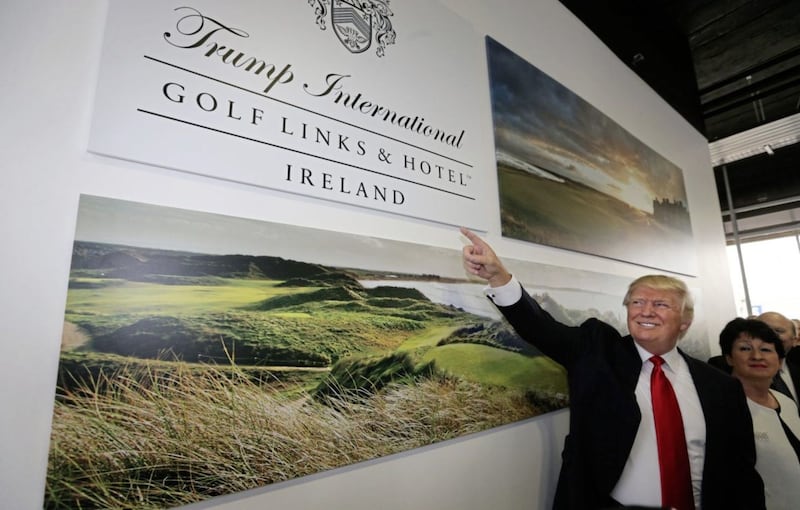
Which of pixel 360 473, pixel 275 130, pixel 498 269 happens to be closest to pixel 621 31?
pixel 498 269

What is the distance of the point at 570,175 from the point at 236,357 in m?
1.92

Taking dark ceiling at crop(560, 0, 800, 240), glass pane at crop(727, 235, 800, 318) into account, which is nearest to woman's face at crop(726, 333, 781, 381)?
dark ceiling at crop(560, 0, 800, 240)

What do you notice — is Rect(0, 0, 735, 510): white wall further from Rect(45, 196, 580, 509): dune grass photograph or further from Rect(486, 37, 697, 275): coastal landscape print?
Rect(486, 37, 697, 275): coastal landscape print

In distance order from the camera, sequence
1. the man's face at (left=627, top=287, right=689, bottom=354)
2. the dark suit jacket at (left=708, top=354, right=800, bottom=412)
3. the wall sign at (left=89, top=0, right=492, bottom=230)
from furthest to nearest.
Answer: the dark suit jacket at (left=708, top=354, right=800, bottom=412) → the man's face at (left=627, top=287, right=689, bottom=354) → the wall sign at (left=89, top=0, right=492, bottom=230)

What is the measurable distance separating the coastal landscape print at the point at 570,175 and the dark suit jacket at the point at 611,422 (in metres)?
0.52

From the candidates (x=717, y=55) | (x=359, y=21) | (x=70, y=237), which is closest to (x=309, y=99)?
(x=359, y=21)

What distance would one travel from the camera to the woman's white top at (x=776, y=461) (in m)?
1.63

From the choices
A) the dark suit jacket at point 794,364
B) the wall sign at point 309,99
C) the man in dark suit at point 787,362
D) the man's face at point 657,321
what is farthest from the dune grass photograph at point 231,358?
the dark suit jacket at point 794,364

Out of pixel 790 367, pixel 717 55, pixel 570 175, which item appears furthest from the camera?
pixel 717 55

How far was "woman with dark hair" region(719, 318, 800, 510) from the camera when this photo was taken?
1.65 metres

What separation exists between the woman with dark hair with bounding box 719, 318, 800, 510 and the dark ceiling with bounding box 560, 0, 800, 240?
2.21 metres

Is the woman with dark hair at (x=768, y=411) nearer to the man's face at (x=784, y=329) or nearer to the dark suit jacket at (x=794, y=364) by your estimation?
the dark suit jacket at (x=794, y=364)

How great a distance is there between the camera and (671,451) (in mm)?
1354

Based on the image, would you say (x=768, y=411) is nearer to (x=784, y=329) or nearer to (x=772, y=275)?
(x=784, y=329)
